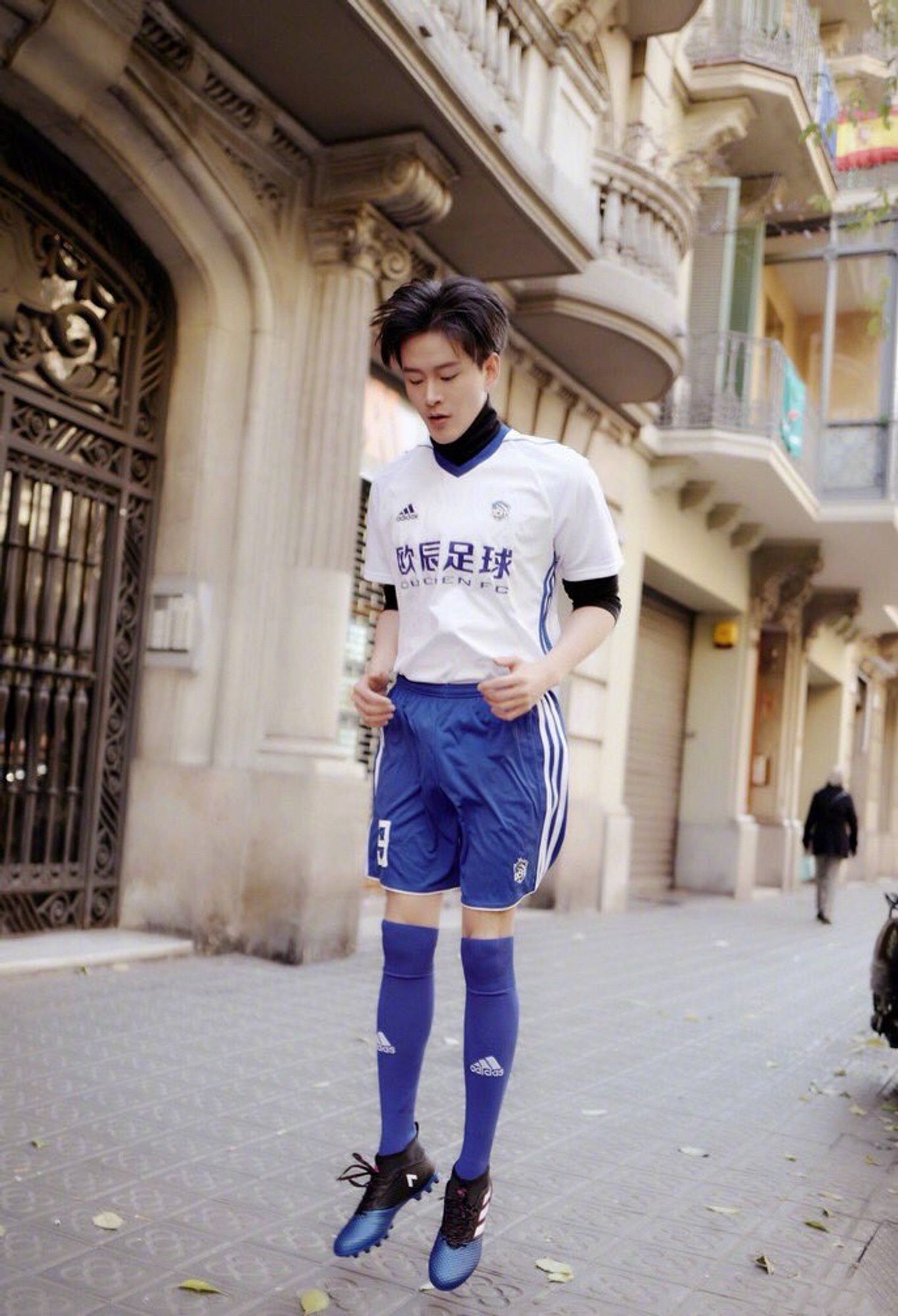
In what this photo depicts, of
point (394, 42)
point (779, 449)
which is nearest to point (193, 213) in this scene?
point (394, 42)

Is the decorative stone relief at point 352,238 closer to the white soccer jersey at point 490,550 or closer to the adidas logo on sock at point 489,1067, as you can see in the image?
the white soccer jersey at point 490,550

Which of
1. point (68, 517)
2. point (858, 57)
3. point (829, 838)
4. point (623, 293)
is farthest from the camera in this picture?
point (858, 57)

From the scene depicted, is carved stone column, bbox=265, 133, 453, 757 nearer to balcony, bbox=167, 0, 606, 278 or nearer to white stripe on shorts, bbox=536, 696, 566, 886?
balcony, bbox=167, 0, 606, 278

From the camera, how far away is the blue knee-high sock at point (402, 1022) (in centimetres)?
285

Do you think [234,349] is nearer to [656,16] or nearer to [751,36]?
[656,16]

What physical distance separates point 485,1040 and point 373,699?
2.50 ft

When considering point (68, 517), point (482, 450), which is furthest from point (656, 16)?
point (482, 450)

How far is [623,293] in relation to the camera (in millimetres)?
10609

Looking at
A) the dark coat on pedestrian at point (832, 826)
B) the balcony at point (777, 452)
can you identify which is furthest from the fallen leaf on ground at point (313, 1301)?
the dark coat on pedestrian at point (832, 826)

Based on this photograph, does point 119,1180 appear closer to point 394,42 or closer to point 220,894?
point 220,894

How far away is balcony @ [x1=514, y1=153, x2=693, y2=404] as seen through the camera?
1040 cm

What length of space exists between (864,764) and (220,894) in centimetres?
2305

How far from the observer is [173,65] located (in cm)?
680

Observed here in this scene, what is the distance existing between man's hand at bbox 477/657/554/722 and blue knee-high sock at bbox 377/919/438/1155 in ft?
1.75
